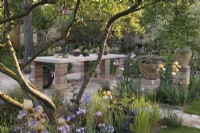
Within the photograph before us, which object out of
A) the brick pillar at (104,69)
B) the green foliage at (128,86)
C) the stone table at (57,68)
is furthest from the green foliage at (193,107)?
the brick pillar at (104,69)

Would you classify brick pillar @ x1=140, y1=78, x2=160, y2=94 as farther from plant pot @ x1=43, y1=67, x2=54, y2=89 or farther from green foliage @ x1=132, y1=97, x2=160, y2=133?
plant pot @ x1=43, y1=67, x2=54, y2=89

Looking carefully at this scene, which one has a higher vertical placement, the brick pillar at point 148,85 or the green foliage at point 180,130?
the brick pillar at point 148,85

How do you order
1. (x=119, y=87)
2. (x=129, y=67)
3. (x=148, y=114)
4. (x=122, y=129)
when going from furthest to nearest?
(x=129, y=67), (x=119, y=87), (x=148, y=114), (x=122, y=129)

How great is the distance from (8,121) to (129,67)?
18.4ft

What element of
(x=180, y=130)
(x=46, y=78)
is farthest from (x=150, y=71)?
(x=46, y=78)

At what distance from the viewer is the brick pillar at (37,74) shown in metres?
8.34

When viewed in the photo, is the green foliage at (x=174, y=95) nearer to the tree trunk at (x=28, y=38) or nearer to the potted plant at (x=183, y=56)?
the potted plant at (x=183, y=56)

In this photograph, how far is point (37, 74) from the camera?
27.7 ft

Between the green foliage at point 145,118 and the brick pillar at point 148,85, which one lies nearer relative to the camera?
the green foliage at point 145,118

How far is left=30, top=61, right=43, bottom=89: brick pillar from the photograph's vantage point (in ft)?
27.3

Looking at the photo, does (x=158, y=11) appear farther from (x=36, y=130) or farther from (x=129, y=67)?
(x=129, y=67)

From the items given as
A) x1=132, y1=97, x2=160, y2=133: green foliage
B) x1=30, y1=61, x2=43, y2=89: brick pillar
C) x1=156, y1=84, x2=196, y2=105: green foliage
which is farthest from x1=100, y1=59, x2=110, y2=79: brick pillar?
x1=132, y1=97, x2=160, y2=133: green foliage

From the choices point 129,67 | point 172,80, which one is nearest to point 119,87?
point 172,80

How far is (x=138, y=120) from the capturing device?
421 centimetres
